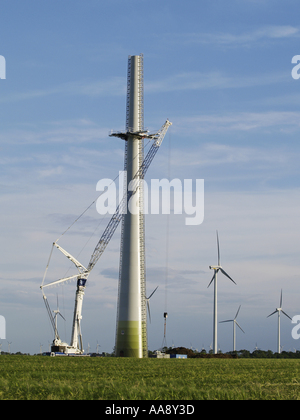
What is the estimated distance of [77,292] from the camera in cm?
14700

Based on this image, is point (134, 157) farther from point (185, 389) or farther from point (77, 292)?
point (185, 389)

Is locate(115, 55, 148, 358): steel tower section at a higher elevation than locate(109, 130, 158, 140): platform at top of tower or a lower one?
lower

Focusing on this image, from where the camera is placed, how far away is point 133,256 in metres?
128

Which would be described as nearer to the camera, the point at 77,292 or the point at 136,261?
the point at 136,261

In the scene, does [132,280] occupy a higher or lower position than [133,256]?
lower

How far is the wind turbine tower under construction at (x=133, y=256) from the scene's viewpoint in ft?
416

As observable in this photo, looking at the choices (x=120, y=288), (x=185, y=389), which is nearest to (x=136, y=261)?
(x=120, y=288)

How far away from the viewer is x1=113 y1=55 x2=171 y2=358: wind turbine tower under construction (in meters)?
127

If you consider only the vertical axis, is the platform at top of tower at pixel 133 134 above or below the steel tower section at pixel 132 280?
above

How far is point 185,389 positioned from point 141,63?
12371cm
